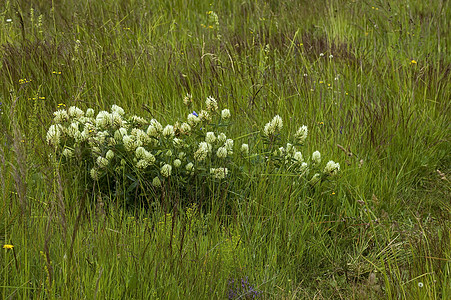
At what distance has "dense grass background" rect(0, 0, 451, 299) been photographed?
1812 millimetres

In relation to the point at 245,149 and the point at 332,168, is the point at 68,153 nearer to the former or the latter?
the point at 245,149

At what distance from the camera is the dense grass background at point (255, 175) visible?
1812 millimetres

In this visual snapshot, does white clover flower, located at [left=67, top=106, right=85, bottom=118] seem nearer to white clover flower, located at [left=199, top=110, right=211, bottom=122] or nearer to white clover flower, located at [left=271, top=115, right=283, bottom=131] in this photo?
white clover flower, located at [left=199, top=110, right=211, bottom=122]

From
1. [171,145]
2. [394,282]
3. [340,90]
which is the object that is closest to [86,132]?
[171,145]

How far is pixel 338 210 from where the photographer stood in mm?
2740

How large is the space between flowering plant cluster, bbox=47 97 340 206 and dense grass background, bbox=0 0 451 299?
0.13m

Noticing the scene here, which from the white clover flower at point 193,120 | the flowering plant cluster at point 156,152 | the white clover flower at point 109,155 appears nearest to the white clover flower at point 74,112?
the flowering plant cluster at point 156,152

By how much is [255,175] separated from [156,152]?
0.55m

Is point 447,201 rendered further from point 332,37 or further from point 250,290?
point 332,37

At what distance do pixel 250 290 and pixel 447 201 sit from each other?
160 centimetres

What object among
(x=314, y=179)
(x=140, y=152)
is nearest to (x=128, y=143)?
(x=140, y=152)

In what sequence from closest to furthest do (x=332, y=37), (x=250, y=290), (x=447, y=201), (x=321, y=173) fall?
1. (x=250, y=290)
2. (x=321, y=173)
3. (x=447, y=201)
4. (x=332, y=37)

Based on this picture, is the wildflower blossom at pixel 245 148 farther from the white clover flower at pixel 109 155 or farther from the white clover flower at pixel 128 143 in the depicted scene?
the white clover flower at pixel 109 155

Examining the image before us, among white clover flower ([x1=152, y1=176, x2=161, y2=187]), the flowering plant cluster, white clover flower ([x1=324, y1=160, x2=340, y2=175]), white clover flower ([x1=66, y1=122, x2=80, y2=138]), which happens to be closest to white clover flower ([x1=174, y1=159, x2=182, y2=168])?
the flowering plant cluster
